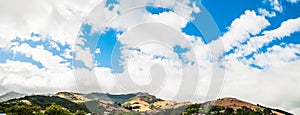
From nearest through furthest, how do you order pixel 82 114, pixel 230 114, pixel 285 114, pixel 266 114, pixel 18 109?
pixel 18 109 < pixel 82 114 < pixel 230 114 < pixel 266 114 < pixel 285 114

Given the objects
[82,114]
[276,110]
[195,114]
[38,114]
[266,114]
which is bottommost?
[38,114]

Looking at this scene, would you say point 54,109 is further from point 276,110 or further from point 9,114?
point 276,110

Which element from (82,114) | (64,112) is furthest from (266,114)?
(64,112)

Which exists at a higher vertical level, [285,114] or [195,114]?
[285,114]

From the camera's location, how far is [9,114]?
6550cm

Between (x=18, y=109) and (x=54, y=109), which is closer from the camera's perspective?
(x=54, y=109)

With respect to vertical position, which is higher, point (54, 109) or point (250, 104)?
point (250, 104)

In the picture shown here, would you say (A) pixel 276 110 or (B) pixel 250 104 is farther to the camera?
(B) pixel 250 104

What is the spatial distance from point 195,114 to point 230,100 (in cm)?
9417

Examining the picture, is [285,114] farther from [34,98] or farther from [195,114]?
[34,98]

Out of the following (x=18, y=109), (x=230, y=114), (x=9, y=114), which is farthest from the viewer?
(x=230, y=114)

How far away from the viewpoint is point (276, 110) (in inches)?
6836

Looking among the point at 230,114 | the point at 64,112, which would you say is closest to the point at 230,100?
the point at 230,114

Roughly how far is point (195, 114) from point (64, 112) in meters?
56.7
